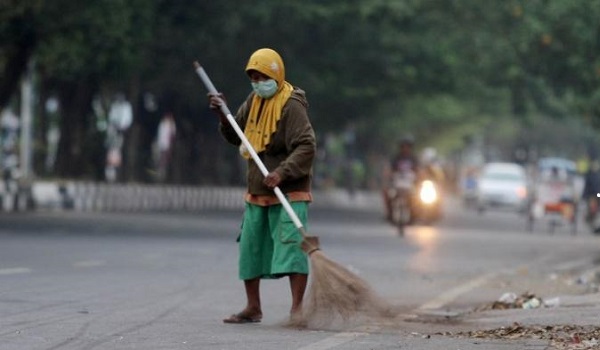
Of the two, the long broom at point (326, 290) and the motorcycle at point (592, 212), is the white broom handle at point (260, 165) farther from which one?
the motorcycle at point (592, 212)

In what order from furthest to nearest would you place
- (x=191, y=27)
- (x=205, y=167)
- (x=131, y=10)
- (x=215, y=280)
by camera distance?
(x=205, y=167), (x=191, y=27), (x=131, y=10), (x=215, y=280)

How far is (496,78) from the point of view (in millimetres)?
48625

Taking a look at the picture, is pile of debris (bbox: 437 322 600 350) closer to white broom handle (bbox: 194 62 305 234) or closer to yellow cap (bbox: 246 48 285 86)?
white broom handle (bbox: 194 62 305 234)

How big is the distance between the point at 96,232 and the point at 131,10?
27.8ft

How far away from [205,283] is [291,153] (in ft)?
15.0

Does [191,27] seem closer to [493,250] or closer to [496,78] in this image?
[496,78]

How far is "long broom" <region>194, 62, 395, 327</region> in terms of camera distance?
11328 mm

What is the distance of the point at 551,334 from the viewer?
1081 cm

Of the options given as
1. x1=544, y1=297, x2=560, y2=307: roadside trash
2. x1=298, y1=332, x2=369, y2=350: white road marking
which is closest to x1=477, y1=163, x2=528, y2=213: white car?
x1=544, y1=297, x2=560, y2=307: roadside trash

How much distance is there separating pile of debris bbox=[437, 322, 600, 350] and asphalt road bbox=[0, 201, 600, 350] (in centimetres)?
29

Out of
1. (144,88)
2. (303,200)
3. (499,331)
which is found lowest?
(499,331)

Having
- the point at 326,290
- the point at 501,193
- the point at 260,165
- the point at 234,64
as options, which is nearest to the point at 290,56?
the point at 234,64

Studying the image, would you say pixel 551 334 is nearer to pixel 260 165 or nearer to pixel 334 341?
pixel 334 341

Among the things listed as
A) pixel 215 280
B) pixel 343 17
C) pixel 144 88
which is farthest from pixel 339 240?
pixel 144 88
